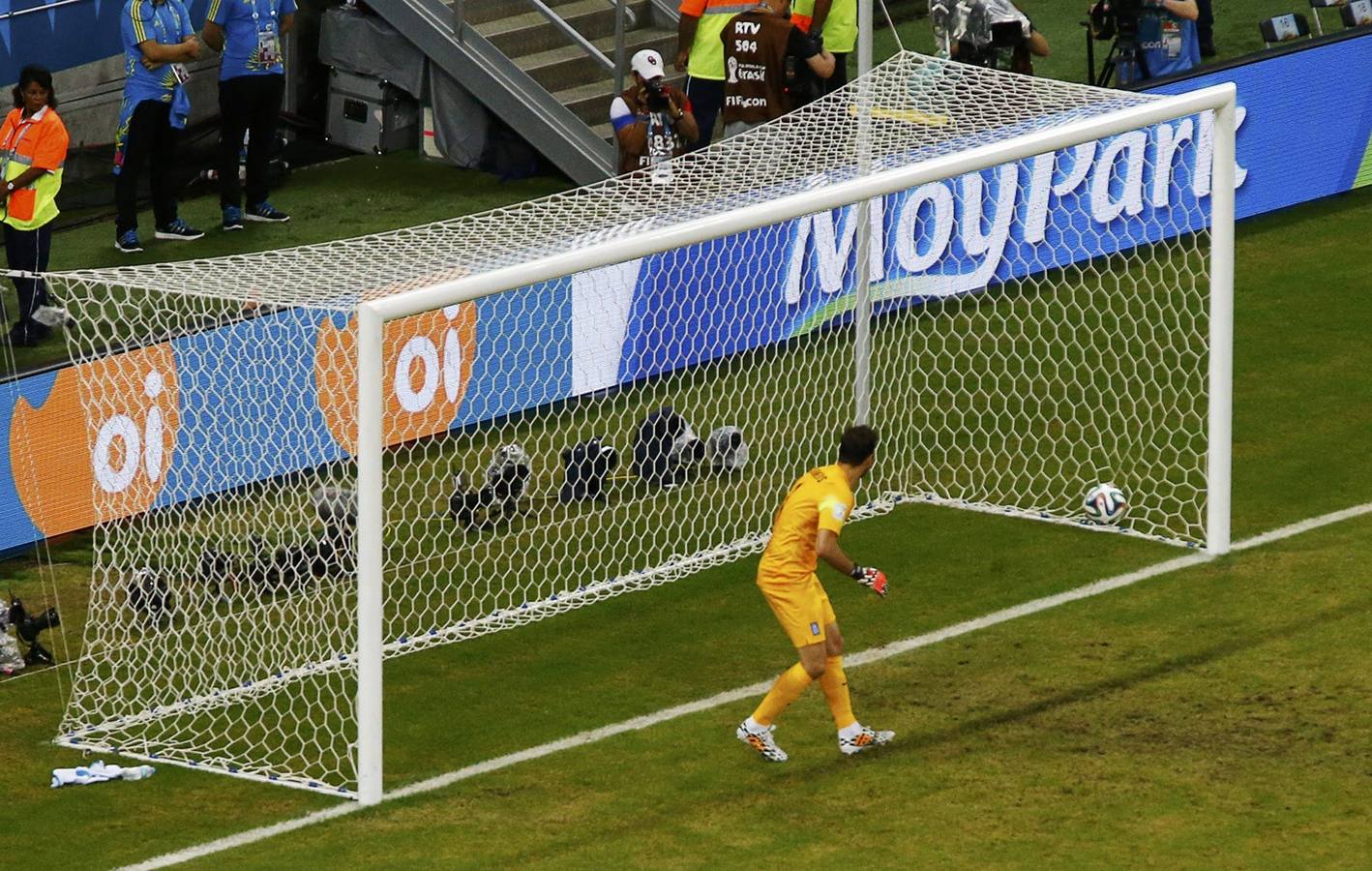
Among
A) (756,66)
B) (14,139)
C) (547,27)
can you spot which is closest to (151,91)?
(14,139)

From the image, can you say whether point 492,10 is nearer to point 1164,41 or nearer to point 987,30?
point 987,30

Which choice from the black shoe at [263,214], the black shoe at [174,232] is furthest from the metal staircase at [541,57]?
the black shoe at [174,232]

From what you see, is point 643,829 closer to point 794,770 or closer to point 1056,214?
point 794,770

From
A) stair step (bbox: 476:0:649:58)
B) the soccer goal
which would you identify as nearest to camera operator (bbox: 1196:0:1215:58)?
the soccer goal

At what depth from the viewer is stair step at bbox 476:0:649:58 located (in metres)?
18.6

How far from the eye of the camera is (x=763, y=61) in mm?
16172

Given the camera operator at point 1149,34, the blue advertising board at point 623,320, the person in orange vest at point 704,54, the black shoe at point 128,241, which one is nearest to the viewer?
the blue advertising board at point 623,320

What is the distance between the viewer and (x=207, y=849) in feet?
32.2

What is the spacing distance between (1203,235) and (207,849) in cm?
1029

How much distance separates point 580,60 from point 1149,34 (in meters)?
4.44

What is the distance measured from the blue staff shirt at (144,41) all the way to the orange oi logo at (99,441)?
3718mm

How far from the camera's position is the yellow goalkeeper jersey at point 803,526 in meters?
10.1

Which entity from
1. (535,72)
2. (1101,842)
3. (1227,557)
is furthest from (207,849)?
(535,72)

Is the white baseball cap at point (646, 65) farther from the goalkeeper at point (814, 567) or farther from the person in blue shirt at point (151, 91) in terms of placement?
the goalkeeper at point (814, 567)
